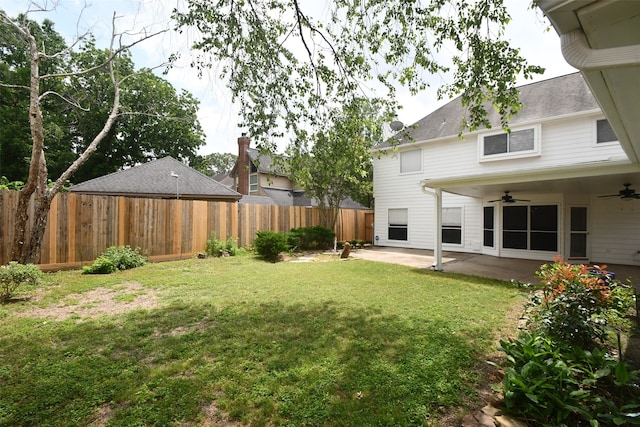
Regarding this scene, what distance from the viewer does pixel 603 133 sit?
9.44 meters

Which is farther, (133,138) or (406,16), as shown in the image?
(133,138)

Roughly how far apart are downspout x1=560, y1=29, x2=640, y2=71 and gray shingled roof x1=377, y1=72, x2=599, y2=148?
23.8 feet

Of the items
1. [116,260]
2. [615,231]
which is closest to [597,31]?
[116,260]

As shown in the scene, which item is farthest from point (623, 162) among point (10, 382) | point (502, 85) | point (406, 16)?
point (10, 382)

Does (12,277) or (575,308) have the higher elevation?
(575,308)

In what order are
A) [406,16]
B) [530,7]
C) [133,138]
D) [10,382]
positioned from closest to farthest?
[10,382] < [530,7] < [406,16] < [133,138]

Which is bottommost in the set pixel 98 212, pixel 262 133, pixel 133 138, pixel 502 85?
pixel 98 212

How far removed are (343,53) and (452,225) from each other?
957 cm

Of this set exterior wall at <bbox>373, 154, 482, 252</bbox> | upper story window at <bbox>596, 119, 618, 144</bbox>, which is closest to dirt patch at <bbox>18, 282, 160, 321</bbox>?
exterior wall at <bbox>373, 154, 482, 252</bbox>

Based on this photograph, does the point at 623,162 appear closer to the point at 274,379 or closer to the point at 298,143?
the point at 298,143

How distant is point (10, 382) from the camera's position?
258 cm

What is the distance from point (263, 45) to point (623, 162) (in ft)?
22.4

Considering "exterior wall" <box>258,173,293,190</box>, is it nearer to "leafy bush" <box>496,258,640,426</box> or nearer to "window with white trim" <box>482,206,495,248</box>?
"window with white trim" <box>482,206,495,248</box>

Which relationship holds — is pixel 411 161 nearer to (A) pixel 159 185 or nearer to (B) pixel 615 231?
(B) pixel 615 231
